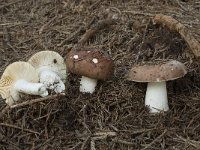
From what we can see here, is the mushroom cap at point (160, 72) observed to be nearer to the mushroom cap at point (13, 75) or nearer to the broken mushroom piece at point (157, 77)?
the broken mushroom piece at point (157, 77)

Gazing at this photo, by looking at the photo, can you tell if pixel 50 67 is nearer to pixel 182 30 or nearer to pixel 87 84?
pixel 87 84

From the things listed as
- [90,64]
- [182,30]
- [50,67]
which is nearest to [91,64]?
[90,64]

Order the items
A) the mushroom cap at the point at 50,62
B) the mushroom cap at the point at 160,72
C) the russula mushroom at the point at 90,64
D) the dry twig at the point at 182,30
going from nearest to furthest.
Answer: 1. the mushroom cap at the point at 160,72
2. the russula mushroom at the point at 90,64
3. the mushroom cap at the point at 50,62
4. the dry twig at the point at 182,30

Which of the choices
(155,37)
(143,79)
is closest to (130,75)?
(143,79)

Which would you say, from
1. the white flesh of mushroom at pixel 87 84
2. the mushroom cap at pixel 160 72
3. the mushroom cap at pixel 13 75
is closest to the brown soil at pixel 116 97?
the white flesh of mushroom at pixel 87 84

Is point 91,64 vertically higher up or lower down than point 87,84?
higher up

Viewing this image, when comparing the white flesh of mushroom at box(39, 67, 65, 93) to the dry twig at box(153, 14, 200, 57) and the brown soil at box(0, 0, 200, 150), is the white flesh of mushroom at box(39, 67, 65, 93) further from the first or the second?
the dry twig at box(153, 14, 200, 57)
